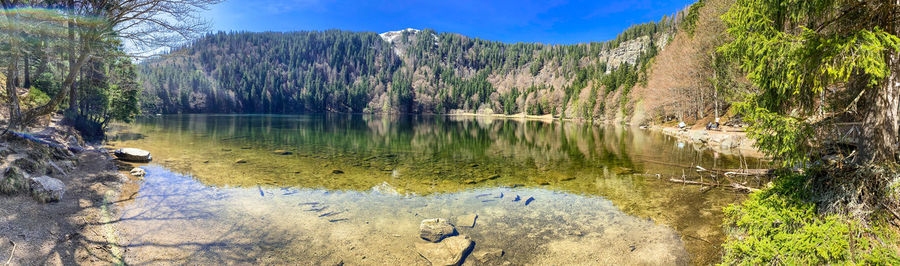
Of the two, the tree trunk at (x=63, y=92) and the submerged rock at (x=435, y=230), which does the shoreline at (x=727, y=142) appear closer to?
the submerged rock at (x=435, y=230)

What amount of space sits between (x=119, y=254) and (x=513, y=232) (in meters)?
7.79

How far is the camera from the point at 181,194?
11.1 m

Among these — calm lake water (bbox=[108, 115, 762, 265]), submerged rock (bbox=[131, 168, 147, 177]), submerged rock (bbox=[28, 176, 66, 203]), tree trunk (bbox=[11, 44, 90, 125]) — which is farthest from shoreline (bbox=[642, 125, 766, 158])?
tree trunk (bbox=[11, 44, 90, 125])

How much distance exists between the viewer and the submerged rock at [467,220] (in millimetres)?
8852

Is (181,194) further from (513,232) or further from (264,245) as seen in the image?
(513,232)

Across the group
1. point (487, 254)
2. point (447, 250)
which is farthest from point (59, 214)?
point (487, 254)

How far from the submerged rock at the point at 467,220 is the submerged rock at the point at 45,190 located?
9.53 m

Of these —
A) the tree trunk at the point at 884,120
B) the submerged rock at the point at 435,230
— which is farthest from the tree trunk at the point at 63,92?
the tree trunk at the point at 884,120

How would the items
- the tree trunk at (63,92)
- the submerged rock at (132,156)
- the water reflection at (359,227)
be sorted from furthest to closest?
the submerged rock at (132,156)
the tree trunk at (63,92)
the water reflection at (359,227)

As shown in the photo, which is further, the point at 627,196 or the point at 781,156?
the point at 627,196

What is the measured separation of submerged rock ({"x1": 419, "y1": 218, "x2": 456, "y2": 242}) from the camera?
782cm

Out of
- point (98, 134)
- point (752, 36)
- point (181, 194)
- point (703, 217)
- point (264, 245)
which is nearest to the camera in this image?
point (752, 36)

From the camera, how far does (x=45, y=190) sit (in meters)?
8.05

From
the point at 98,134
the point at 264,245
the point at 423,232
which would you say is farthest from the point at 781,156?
the point at 98,134
